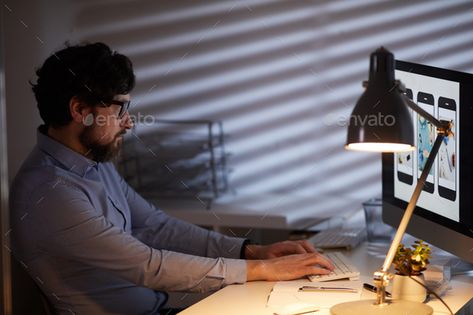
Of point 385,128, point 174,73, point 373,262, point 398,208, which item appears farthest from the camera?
point 174,73

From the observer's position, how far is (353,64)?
2.95 metres

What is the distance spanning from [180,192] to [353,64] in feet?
2.91

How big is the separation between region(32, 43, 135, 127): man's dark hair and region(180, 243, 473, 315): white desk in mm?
643

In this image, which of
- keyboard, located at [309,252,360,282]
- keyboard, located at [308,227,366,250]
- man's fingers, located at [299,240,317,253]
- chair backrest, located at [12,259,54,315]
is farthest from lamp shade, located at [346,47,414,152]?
chair backrest, located at [12,259,54,315]

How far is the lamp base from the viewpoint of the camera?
1311 millimetres

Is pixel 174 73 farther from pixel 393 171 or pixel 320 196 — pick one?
pixel 393 171

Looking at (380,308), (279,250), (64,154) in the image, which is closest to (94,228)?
(64,154)

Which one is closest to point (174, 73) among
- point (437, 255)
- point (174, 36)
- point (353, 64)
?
point (174, 36)

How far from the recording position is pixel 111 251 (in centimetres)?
166

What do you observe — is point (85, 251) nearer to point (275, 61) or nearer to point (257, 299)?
point (257, 299)

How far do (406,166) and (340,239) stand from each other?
0.31 m

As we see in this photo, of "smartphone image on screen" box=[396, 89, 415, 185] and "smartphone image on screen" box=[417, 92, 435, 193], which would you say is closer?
"smartphone image on screen" box=[417, 92, 435, 193]

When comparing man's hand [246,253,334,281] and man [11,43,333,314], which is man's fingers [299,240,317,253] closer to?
man [11,43,333,314]

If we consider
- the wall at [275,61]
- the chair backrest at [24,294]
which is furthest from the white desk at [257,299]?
the wall at [275,61]
